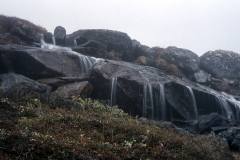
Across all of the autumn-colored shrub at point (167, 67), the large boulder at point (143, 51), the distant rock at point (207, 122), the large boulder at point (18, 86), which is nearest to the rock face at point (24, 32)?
the large boulder at point (143, 51)

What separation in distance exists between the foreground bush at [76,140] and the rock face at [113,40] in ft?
56.6

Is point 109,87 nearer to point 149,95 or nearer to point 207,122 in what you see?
point 149,95

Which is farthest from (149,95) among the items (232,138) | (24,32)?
(24,32)

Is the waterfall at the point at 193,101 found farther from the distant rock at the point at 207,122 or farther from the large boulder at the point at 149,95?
the distant rock at the point at 207,122

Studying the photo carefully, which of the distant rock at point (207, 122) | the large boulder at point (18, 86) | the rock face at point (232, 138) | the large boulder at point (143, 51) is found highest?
the large boulder at point (143, 51)

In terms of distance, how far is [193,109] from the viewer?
19.4 meters

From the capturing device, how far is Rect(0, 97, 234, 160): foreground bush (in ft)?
20.7

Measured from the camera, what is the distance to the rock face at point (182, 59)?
1102 inches

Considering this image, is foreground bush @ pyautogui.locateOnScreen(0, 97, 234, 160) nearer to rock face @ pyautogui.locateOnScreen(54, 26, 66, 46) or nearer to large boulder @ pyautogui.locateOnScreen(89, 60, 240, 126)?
large boulder @ pyautogui.locateOnScreen(89, 60, 240, 126)

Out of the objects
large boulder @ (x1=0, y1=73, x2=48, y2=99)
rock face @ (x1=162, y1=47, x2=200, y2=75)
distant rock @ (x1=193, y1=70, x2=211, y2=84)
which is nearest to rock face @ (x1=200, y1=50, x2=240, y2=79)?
rock face @ (x1=162, y1=47, x2=200, y2=75)

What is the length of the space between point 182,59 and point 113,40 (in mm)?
7806

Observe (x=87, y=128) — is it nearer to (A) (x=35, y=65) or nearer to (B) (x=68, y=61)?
(A) (x=35, y=65)

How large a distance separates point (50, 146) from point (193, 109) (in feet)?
48.5

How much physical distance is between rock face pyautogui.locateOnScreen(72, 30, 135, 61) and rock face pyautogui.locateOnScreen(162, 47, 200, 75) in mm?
4113
